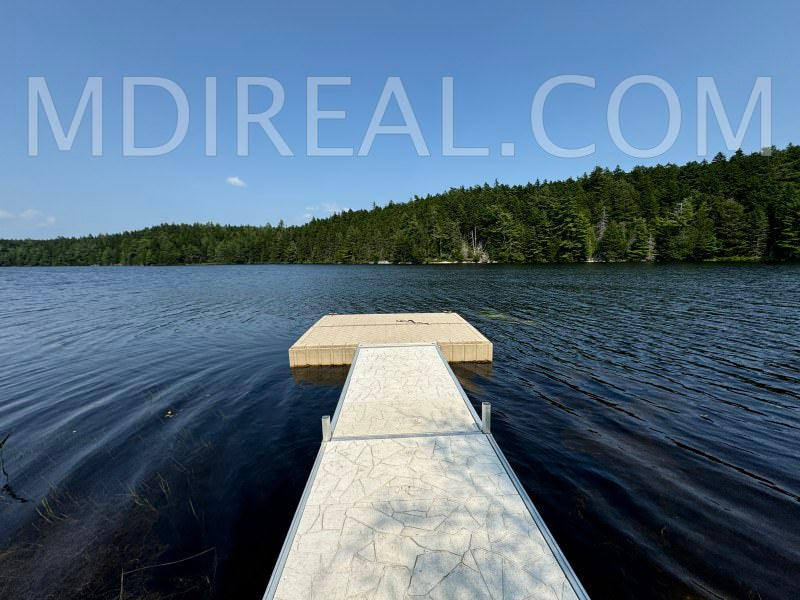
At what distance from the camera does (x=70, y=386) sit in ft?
38.7

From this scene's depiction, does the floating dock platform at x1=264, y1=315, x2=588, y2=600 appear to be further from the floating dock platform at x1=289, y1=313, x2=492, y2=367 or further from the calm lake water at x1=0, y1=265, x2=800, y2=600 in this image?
the floating dock platform at x1=289, y1=313, x2=492, y2=367

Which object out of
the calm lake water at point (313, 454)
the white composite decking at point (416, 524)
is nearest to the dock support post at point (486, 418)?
the white composite decking at point (416, 524)

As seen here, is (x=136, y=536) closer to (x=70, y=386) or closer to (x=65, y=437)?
(x=65, y=437)

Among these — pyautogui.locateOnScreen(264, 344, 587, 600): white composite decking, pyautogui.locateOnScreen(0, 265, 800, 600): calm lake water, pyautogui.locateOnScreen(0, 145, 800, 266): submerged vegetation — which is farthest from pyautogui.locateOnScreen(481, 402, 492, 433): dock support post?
pyautogui.locateOnScreen(0, 145, 800, 266): submerged vegetation

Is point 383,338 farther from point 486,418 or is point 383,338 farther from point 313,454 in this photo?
point 486,418

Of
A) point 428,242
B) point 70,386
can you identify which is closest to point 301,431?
point 70,386

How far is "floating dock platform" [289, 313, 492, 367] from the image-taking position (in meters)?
13.3

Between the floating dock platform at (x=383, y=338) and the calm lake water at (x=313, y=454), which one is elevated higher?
the floating dock platform at (x=383, y=338)

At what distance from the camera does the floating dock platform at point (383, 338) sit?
13312 millimetres

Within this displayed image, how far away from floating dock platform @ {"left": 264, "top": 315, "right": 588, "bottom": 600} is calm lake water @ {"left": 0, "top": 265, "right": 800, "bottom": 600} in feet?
3.38

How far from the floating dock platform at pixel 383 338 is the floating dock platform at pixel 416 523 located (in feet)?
18.4

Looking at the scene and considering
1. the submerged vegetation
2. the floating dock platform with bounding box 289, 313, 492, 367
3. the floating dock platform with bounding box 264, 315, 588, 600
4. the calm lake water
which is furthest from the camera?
the submerged vegetation

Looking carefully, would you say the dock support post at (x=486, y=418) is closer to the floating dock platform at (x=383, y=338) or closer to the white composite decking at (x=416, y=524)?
the white composite decking at (x=416, y=524)

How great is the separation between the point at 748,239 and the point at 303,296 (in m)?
90.2
